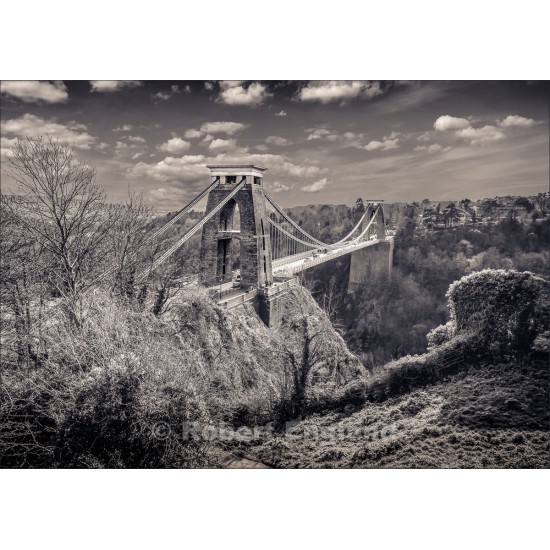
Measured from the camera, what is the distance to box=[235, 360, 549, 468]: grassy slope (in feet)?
15.2

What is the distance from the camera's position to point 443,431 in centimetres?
483

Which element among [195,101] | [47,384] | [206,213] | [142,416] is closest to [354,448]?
[142,416]

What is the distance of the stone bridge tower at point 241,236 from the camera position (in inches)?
341

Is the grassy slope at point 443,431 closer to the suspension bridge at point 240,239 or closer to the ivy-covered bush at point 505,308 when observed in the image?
the ivy-covered bush at point 505,308

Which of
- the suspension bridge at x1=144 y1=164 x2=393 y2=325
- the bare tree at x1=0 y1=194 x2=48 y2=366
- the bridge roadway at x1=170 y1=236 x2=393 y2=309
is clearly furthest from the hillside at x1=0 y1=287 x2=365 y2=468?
the suspension bridge at x1=144 y1=164 x2=393 y2=325

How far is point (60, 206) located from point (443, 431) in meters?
5.75

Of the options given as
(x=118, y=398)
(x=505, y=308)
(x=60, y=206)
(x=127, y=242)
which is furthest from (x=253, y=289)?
(x=118, y=398)

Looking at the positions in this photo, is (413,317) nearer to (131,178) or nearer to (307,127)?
(307,127)

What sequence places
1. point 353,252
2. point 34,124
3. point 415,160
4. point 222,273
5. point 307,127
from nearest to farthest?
point 34,124, point 307,127, point 415,160, point 222,273, point 353,252

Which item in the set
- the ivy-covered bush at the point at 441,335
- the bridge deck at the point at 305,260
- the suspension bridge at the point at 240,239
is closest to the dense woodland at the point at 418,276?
the bridge deck at the point at 305,260

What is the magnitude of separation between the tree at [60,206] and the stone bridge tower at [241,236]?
10.2 feet

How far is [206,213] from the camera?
8789mm

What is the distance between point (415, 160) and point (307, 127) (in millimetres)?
2023

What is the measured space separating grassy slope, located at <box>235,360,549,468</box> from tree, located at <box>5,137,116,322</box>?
11.2ft
